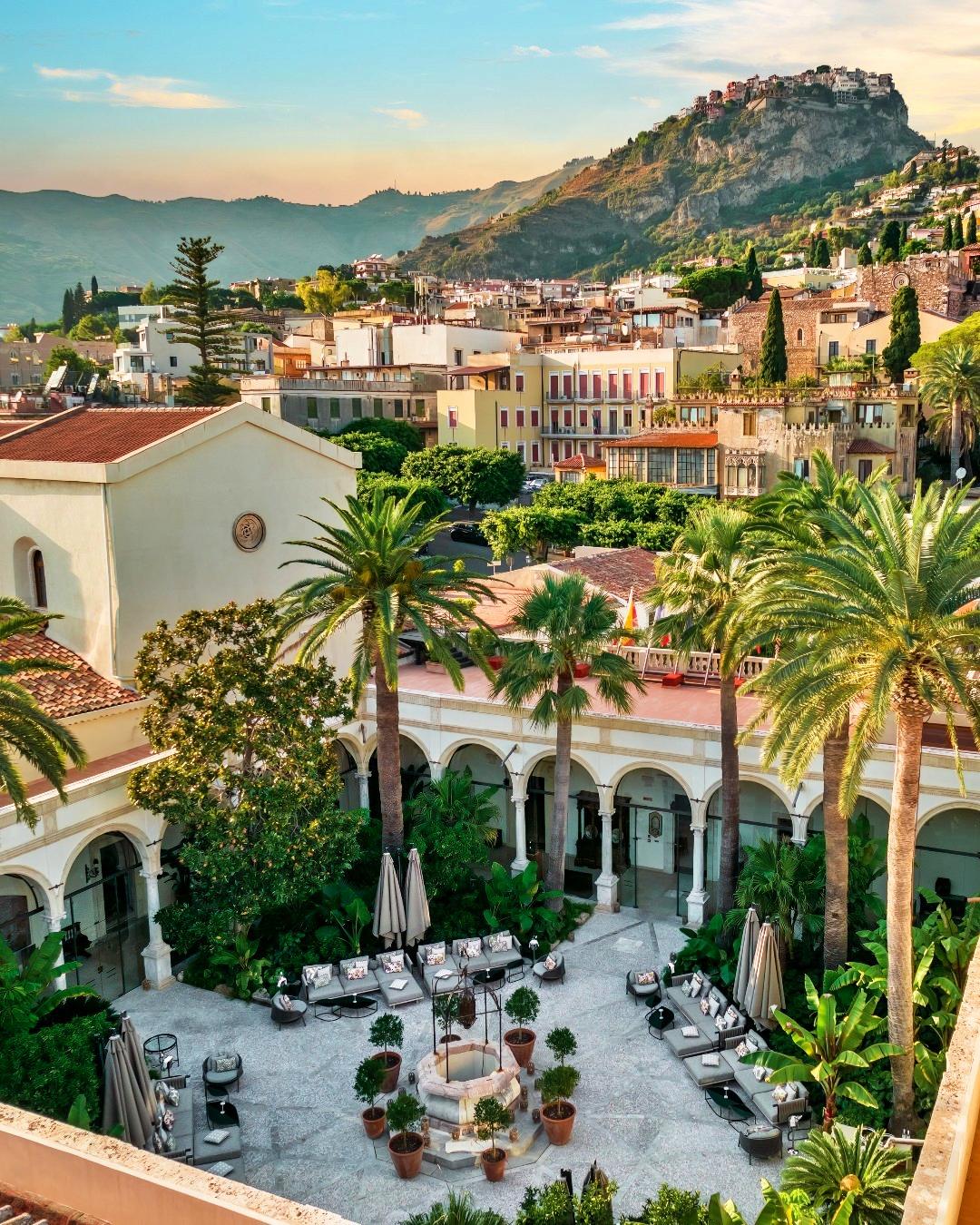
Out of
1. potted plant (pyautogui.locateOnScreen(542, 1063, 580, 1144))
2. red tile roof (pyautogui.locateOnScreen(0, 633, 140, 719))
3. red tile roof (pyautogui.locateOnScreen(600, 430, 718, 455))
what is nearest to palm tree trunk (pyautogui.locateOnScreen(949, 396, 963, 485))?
red tile roof (pyautogui.locateOnScreen(600, 430, 718, 455))

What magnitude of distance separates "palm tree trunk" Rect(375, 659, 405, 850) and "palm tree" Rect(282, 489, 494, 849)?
2 centimetres

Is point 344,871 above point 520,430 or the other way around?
the other way around

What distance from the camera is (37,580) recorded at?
25.8 meters

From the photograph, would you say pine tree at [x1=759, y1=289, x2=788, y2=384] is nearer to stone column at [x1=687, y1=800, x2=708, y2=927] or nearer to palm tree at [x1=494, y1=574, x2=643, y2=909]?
stone column at [x1=687, y1=800, x2=708, y2=927]

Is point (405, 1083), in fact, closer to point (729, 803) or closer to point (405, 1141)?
point (405, 1141)

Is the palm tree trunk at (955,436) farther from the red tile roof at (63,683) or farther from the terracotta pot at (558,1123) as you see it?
the terracotta pot at (558,1123)

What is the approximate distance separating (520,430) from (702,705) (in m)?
56.9

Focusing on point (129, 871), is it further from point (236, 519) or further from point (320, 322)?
point (320, 322)

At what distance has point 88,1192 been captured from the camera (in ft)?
25.4

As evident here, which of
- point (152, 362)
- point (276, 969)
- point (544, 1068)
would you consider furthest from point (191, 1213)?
point (152, 362)

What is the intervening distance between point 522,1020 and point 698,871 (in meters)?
6.24

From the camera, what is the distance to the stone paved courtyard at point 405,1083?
15.2 meters

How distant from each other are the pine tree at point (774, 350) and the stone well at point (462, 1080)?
57578 millimetres

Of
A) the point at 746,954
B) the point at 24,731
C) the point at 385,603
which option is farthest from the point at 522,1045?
the point at 24,731
